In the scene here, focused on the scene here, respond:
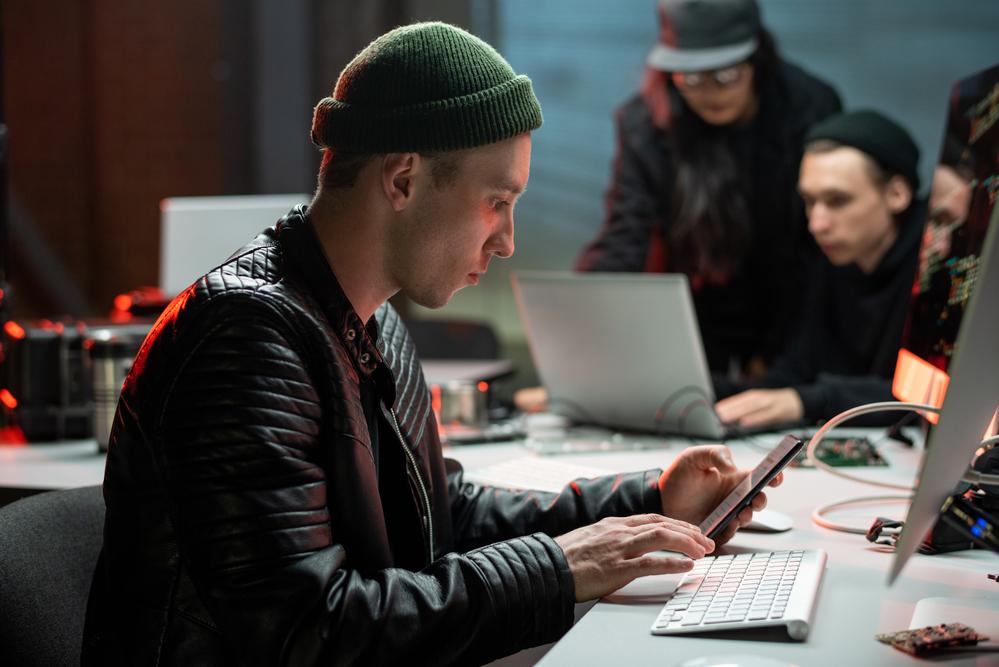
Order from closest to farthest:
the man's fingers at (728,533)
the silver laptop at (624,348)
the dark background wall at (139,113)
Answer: the man's fingers at (728,533)
the silver laptop at (624,348)
the dark background wall at (139,113)

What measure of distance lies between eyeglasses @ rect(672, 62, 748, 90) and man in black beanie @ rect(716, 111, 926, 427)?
78 centimetres

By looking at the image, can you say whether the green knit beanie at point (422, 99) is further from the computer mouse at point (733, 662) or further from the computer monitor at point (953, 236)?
the computer monitor at point (953, 236)

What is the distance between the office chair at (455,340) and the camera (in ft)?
12.8

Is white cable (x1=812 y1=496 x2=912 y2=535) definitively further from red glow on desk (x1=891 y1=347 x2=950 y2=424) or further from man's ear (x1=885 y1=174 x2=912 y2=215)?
man's ear (x1=885 y1=174 x2=912 y2=215)

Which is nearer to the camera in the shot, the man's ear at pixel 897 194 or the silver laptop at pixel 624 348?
the silver laptop at pixel 624 348

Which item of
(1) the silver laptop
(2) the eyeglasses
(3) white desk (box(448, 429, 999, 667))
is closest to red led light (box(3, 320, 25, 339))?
(1) the silver laptop

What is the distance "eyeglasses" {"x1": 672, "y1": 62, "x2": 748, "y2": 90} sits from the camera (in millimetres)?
3891

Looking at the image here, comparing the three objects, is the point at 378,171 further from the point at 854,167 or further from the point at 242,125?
the point at 242,125

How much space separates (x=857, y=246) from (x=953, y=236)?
4.52ft

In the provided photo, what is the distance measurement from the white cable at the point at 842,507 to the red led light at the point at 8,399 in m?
1.69

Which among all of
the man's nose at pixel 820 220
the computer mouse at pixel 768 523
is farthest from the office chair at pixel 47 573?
A: the man's nose at pixel 820 220

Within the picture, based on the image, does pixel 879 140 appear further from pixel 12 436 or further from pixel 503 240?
pixel 12 436

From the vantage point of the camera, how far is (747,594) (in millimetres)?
1173

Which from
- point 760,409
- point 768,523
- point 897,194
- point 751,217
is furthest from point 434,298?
point 751,217
